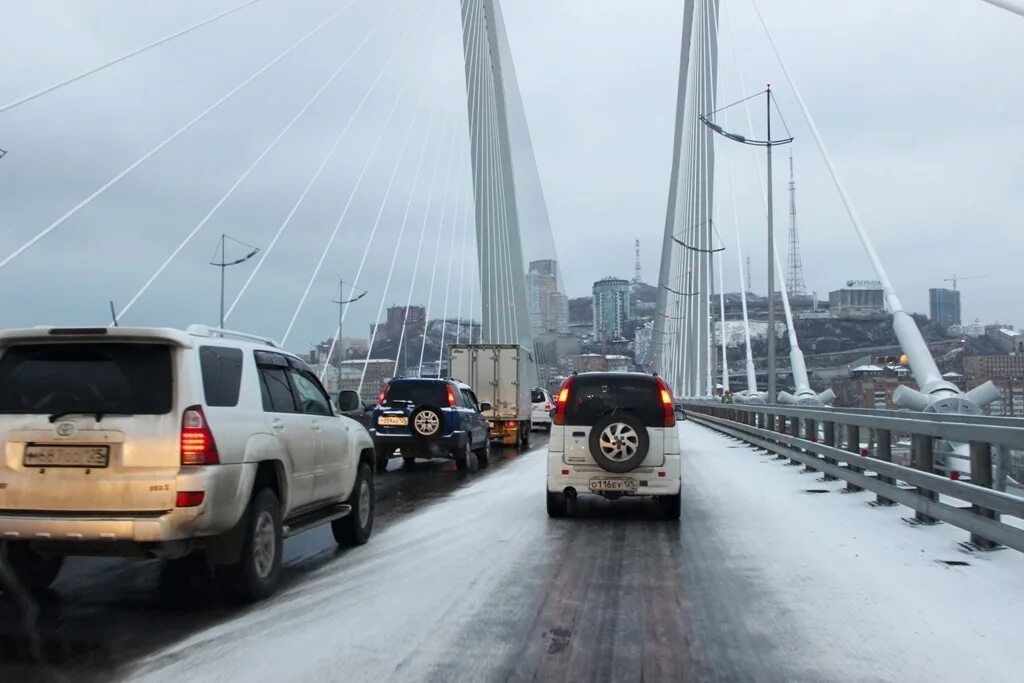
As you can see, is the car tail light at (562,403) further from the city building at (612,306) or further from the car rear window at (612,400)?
the city building at (612,306)

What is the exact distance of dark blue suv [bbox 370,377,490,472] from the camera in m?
17.4

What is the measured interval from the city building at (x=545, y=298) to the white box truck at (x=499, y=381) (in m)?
27.6

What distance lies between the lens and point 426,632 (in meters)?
5.64

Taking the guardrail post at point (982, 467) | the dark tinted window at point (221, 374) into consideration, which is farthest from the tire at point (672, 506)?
the dark tinted window at point (221, 374)

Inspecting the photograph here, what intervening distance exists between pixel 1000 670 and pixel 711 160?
5195 cm

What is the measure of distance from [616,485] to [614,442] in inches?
19.6

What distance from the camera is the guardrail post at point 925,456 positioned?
349 inches

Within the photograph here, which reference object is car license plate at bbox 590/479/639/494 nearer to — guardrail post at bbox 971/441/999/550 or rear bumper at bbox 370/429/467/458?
guardrail post at bbox 971/441/999/550

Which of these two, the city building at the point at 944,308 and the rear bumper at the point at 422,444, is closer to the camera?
the rear bumper at the point at 422,444

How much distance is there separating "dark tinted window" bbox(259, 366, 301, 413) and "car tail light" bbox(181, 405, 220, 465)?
1016 mm

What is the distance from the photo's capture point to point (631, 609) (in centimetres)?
631

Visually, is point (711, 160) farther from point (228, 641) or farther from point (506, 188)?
point (228, 641)

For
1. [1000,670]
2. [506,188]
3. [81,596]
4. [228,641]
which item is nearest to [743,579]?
[1000,670]

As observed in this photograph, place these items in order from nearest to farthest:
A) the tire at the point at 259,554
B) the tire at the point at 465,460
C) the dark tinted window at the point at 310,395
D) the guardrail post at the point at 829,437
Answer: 1. the tire at the point at 259,554
2. the dark tinted window at the point at 310,395
3. the guardrail post at the point at 829,437
4. the tire at the point at 465,460
